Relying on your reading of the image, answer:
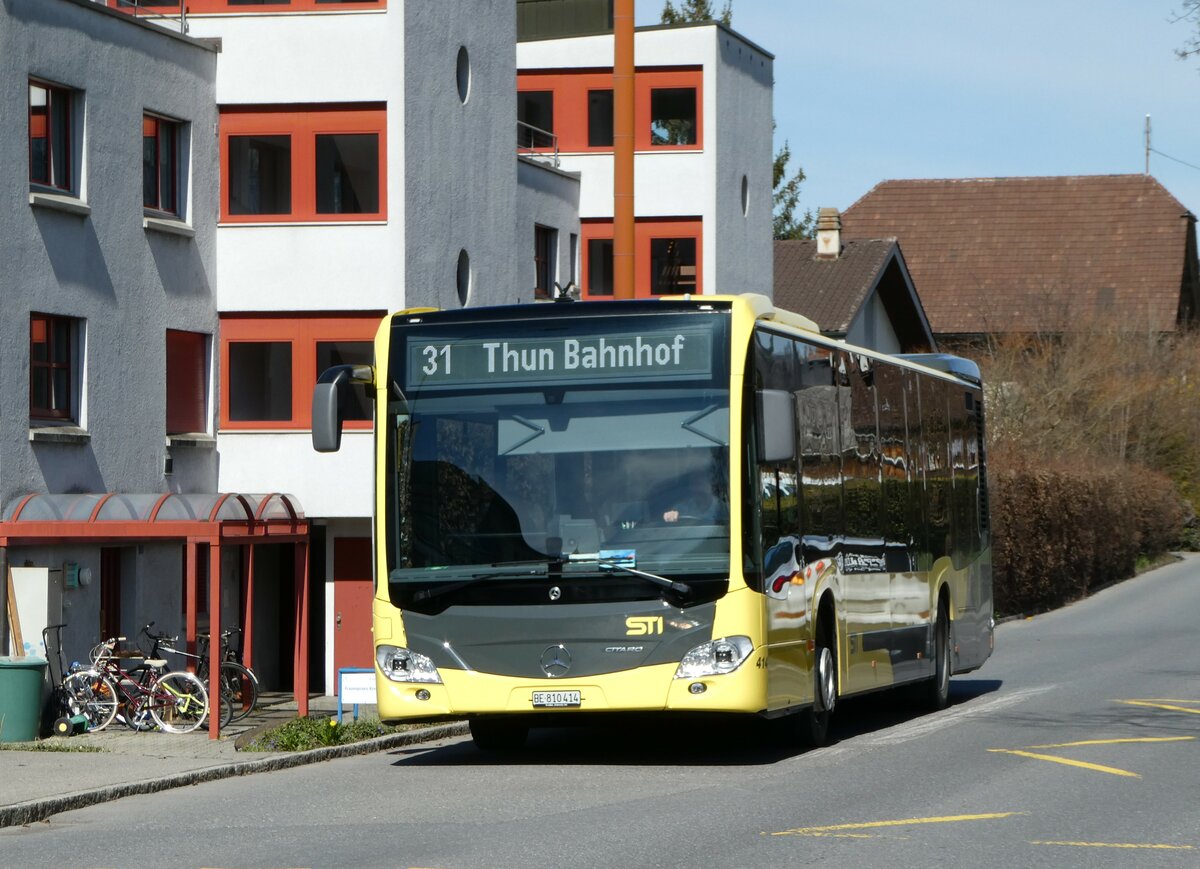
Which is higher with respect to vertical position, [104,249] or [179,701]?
[104,249]

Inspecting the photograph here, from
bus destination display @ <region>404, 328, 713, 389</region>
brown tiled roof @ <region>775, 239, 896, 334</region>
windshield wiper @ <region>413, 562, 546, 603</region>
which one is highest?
brown tiled roof @ <region>775, 239, 896, 334</region>

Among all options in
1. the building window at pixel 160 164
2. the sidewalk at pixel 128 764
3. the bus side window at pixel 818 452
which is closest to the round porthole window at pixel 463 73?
the building window at pixel 160 164

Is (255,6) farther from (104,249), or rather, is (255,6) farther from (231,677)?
(231,677)

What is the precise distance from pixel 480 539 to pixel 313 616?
17424mm

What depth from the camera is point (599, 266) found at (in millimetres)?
38594

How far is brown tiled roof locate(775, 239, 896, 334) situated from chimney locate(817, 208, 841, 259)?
233 mm

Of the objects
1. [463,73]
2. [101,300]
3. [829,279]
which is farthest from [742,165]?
[101,300]

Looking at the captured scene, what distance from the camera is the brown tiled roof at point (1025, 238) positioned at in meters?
74.4

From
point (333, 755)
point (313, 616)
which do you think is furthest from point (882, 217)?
point (333, 755)

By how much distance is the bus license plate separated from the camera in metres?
14.2

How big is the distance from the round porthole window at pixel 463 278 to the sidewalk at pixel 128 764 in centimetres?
1025

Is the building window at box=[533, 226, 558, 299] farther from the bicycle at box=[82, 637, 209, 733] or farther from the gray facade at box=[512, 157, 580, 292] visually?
the bicycle at box=[82, 637, 209, 733]

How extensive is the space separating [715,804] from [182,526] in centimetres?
935

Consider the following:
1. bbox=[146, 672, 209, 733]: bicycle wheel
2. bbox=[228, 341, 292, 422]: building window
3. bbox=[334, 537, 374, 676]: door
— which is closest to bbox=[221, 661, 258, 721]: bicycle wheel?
bbox=[146, 672, 209, 733]: bicycle wheel
